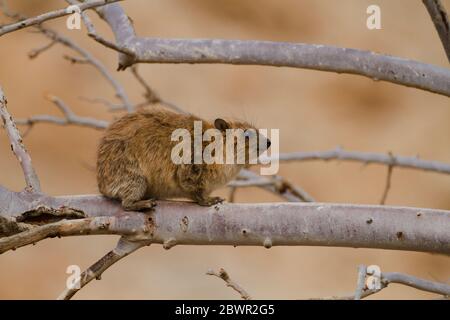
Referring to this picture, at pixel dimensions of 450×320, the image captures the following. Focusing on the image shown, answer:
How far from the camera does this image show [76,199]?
2.94m

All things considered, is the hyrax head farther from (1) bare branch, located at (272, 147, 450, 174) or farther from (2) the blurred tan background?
(2) the blurred tan background

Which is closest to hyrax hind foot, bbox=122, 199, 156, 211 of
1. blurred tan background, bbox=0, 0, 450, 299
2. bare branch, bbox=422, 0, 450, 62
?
bare branch, bbox=422, 0, 450, 62

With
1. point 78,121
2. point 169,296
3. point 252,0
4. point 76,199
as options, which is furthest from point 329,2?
point 76,199

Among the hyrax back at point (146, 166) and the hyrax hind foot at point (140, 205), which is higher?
the hyrax back at point (146, 166)

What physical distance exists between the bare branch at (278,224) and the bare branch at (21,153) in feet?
0.18

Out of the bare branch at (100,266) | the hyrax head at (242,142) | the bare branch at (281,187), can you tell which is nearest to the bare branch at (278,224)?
the bare branch at (100,266)

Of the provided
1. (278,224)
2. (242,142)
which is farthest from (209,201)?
(242,142)

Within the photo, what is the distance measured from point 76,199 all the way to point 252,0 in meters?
7.46

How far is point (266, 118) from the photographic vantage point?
9.55 m

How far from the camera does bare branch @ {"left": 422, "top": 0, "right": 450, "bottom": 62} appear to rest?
2.79 meters

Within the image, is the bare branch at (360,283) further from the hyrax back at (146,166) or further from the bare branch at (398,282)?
the hyrax back at (146,166)

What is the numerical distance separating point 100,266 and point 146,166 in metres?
0.61

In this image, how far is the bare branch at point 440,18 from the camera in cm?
279

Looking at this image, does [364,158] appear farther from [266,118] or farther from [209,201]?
[266,118]
